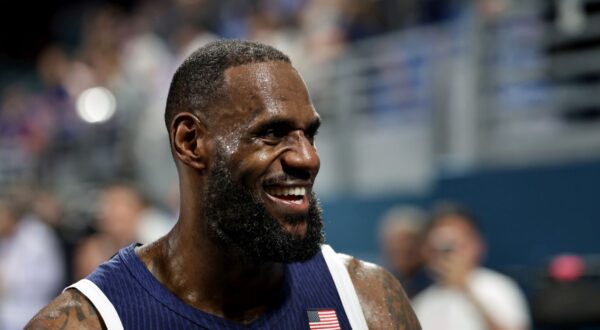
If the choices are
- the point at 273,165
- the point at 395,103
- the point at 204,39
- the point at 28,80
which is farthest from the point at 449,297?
the point at 28,80

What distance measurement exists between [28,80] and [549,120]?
1255 centimetres

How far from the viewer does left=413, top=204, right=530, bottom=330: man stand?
4.88 metres

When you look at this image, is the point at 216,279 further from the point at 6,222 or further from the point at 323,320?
the point at 6,222

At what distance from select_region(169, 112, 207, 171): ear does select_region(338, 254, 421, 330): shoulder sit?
553mm

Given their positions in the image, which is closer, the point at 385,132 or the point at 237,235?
the point at 237,235

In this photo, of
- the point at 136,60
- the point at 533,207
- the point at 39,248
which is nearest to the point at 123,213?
the point at 39,248

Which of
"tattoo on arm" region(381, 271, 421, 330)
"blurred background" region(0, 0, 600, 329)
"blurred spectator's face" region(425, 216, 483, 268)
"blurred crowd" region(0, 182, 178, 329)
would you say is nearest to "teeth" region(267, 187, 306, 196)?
"tattoo on arm" region(381, 271, 421, 330)

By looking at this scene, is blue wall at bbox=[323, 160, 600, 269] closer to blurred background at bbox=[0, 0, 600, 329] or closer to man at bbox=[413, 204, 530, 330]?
blurred background at bbox=[0, 0, 600, 329]

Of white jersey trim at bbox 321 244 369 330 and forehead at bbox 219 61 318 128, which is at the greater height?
forehead at bbox 219 61 318 128

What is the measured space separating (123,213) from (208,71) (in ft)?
12.7

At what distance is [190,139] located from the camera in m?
2.66

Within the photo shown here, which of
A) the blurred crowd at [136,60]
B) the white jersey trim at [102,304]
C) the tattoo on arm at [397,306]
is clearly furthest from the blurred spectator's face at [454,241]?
the blurred crowd at [136,60]

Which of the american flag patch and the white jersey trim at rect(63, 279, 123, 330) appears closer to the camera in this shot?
the white jersey trim at rect(63, 279, 123, 330)

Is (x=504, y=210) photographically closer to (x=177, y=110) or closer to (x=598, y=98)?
(x=598, y=98)
